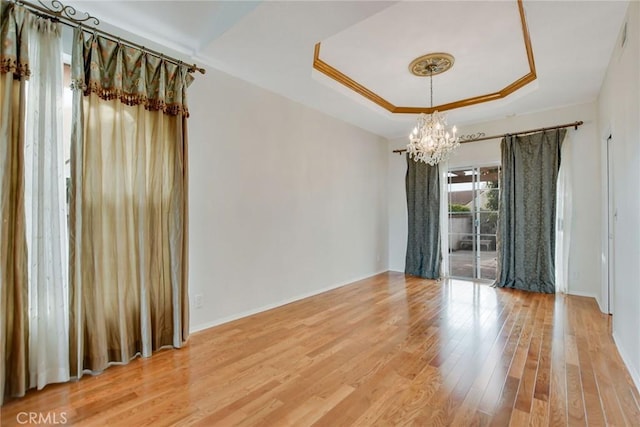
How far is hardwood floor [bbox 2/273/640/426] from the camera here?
1.74 meters

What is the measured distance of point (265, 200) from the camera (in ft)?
11.9

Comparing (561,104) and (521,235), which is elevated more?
(561,104)

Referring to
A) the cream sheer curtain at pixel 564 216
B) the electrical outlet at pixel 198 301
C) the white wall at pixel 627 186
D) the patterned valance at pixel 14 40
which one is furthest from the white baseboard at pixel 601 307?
the patterned valance at pixel 14 40

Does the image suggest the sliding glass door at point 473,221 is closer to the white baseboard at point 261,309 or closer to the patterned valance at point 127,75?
the white baseboard at point 261,309

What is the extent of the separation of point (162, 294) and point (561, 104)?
5530 mm

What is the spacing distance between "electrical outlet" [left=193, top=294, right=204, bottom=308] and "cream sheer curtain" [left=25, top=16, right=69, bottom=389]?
3.35 feet

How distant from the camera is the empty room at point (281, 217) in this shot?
1884 mm

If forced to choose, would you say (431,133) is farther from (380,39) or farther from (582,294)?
(582,294)

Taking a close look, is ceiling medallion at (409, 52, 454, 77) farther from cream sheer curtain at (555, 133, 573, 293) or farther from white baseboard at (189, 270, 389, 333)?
white baseboard at (189, 270, 389, 333)

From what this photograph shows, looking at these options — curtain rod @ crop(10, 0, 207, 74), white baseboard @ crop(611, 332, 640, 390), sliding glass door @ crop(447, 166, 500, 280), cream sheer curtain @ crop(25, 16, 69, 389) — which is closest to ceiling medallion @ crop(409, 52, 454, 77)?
sliding glass door @ crop(447, 166, 500, 280)

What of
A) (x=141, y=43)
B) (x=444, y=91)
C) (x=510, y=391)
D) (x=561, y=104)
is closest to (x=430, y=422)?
(x=510, y=391)

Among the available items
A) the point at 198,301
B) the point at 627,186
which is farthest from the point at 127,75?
the point at 627,186

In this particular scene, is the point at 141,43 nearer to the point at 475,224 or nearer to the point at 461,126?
the point at 461,126

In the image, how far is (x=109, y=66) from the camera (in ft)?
7.57
